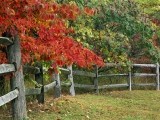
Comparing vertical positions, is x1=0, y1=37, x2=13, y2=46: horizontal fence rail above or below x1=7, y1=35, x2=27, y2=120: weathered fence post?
above

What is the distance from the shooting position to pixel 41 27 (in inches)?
215

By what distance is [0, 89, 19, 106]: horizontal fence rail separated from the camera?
4938 millimetres

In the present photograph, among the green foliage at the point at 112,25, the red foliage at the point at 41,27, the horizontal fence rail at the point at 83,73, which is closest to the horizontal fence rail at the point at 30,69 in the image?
the red foliage at the point at 41,27

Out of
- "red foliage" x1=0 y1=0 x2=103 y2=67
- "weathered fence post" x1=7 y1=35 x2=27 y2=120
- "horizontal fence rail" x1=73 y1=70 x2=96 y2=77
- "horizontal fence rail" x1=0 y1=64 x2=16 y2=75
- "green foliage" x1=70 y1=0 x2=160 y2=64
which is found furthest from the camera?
"horizontal fence rail" x1=73 y1=70 x2=96 y2=77

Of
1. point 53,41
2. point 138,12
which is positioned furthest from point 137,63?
point 53,41

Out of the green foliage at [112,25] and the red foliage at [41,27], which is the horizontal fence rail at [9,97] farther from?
the green foliage at [112,25]

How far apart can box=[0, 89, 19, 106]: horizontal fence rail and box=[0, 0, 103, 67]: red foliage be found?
64 cm

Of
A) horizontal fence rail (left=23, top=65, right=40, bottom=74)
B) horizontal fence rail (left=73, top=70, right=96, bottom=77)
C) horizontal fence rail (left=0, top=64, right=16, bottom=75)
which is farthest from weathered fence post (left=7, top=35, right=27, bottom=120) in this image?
horizontal fence rail (left=73, top=70, right=96, bottom=77)

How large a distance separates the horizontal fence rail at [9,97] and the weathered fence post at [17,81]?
0.47 feet

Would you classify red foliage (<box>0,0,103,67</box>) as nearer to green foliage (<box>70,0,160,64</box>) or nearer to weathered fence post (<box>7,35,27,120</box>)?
weathered fence post (<box>7,35,27,120</box>)

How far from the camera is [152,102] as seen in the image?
9.69 m

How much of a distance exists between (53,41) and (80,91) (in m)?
6.72

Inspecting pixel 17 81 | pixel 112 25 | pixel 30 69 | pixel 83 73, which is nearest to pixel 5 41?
pixel 17 81

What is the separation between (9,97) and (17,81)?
0.50 m
